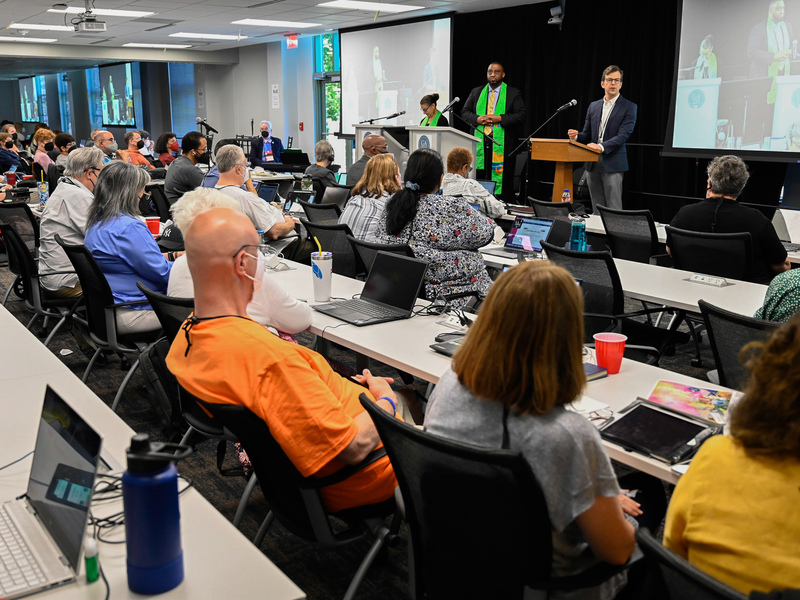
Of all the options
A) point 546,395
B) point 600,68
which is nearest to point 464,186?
point 546,395

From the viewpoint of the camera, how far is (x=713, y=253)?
12.7 feet

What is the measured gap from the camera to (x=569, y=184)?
7836 mm

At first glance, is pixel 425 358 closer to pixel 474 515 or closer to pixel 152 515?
pixel 474 515

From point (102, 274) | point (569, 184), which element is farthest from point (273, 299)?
point (569, 184)

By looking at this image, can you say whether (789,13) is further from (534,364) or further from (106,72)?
(106,72)

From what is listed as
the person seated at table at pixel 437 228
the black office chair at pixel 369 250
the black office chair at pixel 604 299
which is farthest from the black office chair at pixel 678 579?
the person seated at table at pixel 437 228

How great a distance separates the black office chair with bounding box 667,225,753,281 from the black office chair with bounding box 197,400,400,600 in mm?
2621

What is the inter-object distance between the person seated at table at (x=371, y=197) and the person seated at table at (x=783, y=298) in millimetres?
2625

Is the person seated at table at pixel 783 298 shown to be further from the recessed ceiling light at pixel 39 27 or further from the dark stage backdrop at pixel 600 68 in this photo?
the recessed ceiling light at pixel 39 27

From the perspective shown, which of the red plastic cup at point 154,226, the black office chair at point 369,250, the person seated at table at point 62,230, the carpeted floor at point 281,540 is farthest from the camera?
the red plastic cup at point 154,226

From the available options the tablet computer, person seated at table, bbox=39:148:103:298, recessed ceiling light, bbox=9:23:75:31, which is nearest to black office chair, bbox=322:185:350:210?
person seated at table, bbox=39:148:103:298

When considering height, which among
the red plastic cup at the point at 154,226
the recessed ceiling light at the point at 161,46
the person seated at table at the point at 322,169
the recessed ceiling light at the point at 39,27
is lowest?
the red plastic cup at the point at 154,226

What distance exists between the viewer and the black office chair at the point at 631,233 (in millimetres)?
4508

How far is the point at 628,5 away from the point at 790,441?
375 inches
